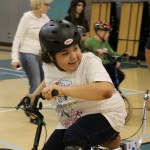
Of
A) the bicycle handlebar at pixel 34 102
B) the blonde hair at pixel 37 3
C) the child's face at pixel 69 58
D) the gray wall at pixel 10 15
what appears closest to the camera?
the bicycle handlebar at pixel 34 102

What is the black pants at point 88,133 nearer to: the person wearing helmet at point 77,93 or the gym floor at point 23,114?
the person wearing helmet at point 77,93

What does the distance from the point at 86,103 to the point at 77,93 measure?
10.0 inches

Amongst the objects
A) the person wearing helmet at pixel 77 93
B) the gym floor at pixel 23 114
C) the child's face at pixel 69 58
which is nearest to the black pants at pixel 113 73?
the gym floor at pixel 23 114

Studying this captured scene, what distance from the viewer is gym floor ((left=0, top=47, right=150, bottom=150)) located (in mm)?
4430

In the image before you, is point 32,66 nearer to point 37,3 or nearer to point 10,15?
point 37,3

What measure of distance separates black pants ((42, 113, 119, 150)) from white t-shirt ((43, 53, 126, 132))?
0.05 meters

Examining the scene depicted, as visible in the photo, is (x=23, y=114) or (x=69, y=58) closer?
(x=69, y=58)

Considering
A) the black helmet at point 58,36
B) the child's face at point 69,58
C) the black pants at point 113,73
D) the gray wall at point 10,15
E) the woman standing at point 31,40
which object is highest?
the black helmet at point 58,36

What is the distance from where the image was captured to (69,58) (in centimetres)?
230

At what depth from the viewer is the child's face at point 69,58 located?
2285mm

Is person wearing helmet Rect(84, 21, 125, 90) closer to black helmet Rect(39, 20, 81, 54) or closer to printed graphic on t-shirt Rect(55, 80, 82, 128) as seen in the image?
printed graphic on t-shirt Rect(55, 80, 82, 128)

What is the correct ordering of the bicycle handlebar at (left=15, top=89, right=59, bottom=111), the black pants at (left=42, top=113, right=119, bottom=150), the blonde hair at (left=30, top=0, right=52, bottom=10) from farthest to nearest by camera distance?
the blonde hair at (left=30, top=0, right=52, bottom=10) < the black pants at (left=42, top=113, right=119, bottom=150) < the bicycle handlebar at (left=15, top=89, right=59, bottom=111)

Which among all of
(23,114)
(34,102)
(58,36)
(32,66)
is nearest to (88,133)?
(34,102)

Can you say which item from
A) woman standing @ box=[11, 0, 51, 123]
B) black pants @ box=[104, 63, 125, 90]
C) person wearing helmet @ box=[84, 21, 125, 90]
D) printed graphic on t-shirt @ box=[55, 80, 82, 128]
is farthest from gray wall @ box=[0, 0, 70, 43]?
printed graphic on t-shirt @ box=[55, 80, 82, 128]
